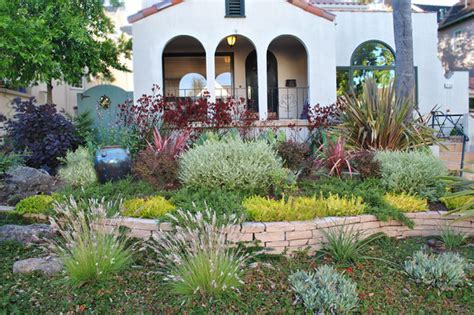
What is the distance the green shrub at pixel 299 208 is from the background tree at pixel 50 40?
22.6 ft

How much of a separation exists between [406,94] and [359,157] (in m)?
2.47

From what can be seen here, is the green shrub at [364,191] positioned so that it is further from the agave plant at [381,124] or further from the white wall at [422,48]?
the white wall at [422,48]

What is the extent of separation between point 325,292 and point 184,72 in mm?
10444

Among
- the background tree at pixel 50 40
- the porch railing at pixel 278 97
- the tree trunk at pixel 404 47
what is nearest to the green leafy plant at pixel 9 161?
the background tree at pixel 50 40

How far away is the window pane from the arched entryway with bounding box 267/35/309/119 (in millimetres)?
1646

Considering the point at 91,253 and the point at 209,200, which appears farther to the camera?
the point at 209,200

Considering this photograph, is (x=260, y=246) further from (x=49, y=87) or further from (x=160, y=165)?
(x=49, y=87)

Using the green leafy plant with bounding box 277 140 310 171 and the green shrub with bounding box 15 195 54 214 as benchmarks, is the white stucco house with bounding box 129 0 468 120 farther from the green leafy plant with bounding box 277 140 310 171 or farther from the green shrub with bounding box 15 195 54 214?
the green shrub with bounding box 15 195 54 214

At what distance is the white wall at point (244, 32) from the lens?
10.0 m

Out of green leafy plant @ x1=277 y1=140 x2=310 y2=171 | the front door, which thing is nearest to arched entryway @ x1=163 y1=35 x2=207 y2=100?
the front door

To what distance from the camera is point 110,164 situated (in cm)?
609

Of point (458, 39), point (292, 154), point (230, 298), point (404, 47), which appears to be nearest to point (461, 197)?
point (292, 154)

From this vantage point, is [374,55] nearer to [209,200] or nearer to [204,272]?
[209,200]

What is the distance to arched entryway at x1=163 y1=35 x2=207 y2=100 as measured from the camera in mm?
12586
